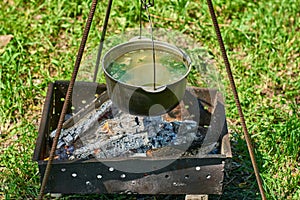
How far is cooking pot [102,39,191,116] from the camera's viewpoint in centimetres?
273

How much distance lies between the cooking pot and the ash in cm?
34

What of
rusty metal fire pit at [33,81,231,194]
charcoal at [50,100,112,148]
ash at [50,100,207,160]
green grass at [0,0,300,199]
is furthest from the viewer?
green grass at [0,0,300,199]

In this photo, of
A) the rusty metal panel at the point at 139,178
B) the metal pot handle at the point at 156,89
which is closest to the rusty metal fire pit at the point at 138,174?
the rusty metal panel at the point at 139,178

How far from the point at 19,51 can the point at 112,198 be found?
166cm

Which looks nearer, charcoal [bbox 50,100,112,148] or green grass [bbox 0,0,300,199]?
charcoal [bbox 50,100,112,148]

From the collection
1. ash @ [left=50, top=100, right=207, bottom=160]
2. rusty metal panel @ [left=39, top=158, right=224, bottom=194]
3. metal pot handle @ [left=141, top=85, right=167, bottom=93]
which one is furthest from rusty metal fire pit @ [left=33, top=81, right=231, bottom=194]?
metal pot handle @ [left=141, top=85, right=167, bottom=93]

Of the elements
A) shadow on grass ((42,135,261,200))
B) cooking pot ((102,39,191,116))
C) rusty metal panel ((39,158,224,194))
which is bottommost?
shadow on grass ((42,135,261,200))

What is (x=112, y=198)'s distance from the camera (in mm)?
3363

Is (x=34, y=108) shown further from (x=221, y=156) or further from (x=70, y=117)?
(x=221, y=156)

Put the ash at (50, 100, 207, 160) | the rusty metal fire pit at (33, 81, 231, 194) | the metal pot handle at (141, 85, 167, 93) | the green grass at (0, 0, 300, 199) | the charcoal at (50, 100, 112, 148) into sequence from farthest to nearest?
the green grass at (0, 0, 300, 199) → the charcoal at (50, 100, 112, 148) → the ash at (50, 100, 207, 160) → the rusty metal fire pit at (33, 81, 231, 194) → the metal pot handle at (141, 85, 167, 93)

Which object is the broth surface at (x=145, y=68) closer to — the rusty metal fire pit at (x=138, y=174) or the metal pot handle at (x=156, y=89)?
the metal pot handle at (x=156, y=89)

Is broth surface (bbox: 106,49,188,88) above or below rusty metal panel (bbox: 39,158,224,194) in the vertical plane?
above

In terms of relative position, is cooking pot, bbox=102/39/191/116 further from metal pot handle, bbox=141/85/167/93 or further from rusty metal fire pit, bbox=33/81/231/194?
rusty metal fire pit, bbox=33/81/231/194

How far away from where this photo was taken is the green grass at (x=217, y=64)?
3541 mm
